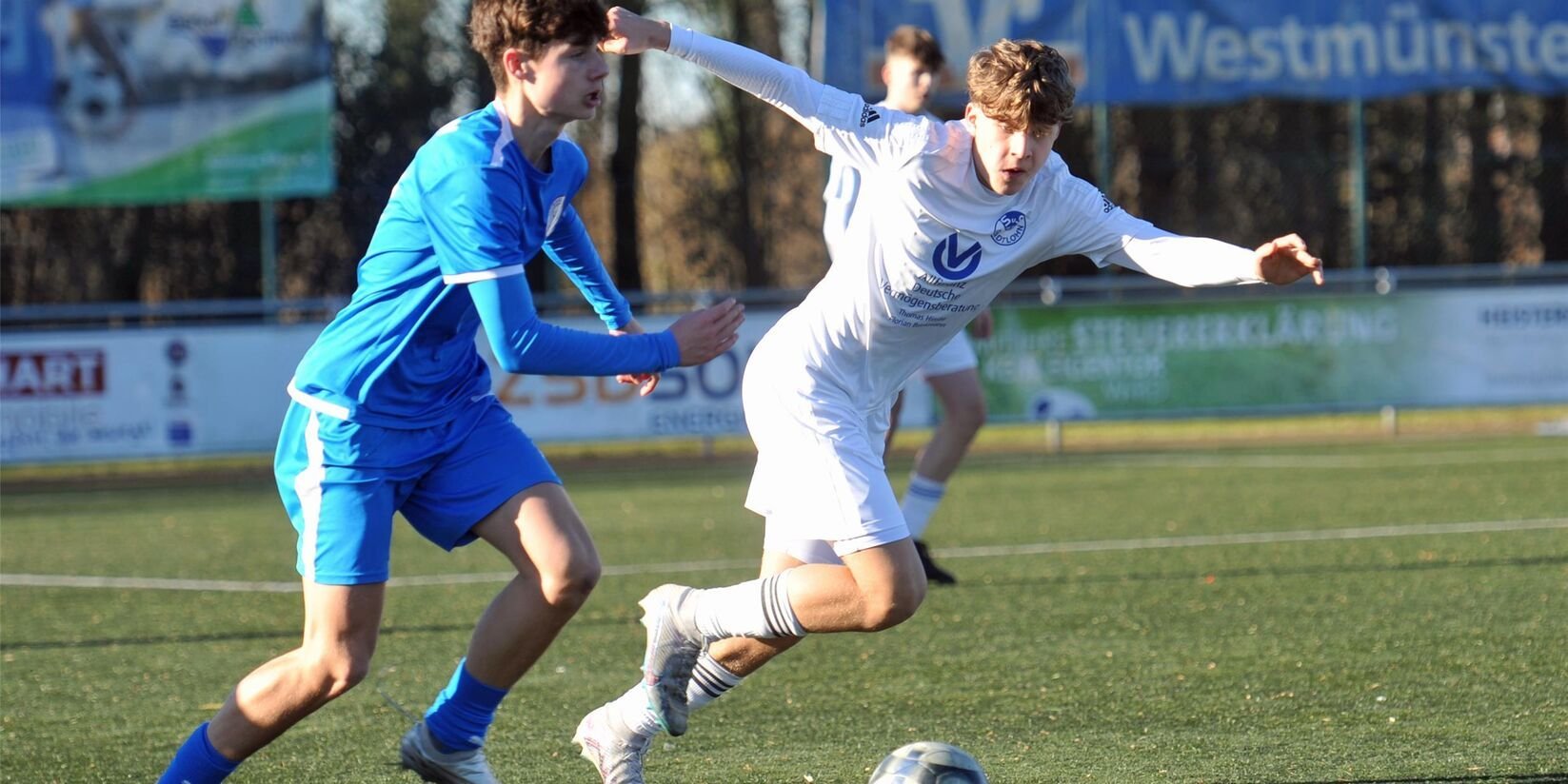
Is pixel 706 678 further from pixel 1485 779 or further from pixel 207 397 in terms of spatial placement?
pixel 207 397

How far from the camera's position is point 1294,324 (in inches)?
651

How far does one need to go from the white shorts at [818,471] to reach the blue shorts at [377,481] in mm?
598

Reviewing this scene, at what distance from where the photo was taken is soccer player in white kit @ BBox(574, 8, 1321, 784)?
4387 mm

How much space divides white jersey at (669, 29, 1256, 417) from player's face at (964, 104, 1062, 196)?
0.17ft

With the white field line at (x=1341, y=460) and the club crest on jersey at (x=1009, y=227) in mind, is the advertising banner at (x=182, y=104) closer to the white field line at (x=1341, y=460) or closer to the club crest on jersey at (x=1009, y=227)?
the white field line at (x=1341, y=460)

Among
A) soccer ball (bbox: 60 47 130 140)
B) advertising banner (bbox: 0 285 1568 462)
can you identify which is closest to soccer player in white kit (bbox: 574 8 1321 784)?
advertising banner (bbox: 0 285 1568 462)

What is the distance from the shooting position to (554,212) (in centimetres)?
421

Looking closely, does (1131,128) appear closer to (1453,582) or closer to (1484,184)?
(1484,184)

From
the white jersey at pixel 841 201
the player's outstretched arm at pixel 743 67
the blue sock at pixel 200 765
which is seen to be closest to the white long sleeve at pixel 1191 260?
the player's outstretched arm at pixel 743 67

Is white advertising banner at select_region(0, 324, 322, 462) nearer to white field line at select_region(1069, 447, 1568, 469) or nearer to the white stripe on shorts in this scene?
white field line at select_region(1069, 447, 1568, 469)

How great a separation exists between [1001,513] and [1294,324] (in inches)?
246

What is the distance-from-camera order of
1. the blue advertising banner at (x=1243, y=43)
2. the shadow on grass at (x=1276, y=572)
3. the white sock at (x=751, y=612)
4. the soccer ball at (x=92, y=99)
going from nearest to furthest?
the white sock at (x=751, y=612) → the shadow on grass at (x=1276, y=572) → the soccer ball at (x=92, y=99) → the blue advertising banner at (x=1243, y=43)

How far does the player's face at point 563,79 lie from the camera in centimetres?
397

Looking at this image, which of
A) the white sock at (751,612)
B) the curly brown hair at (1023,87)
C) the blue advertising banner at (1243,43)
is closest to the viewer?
the curly brown hair at (1023,87)
